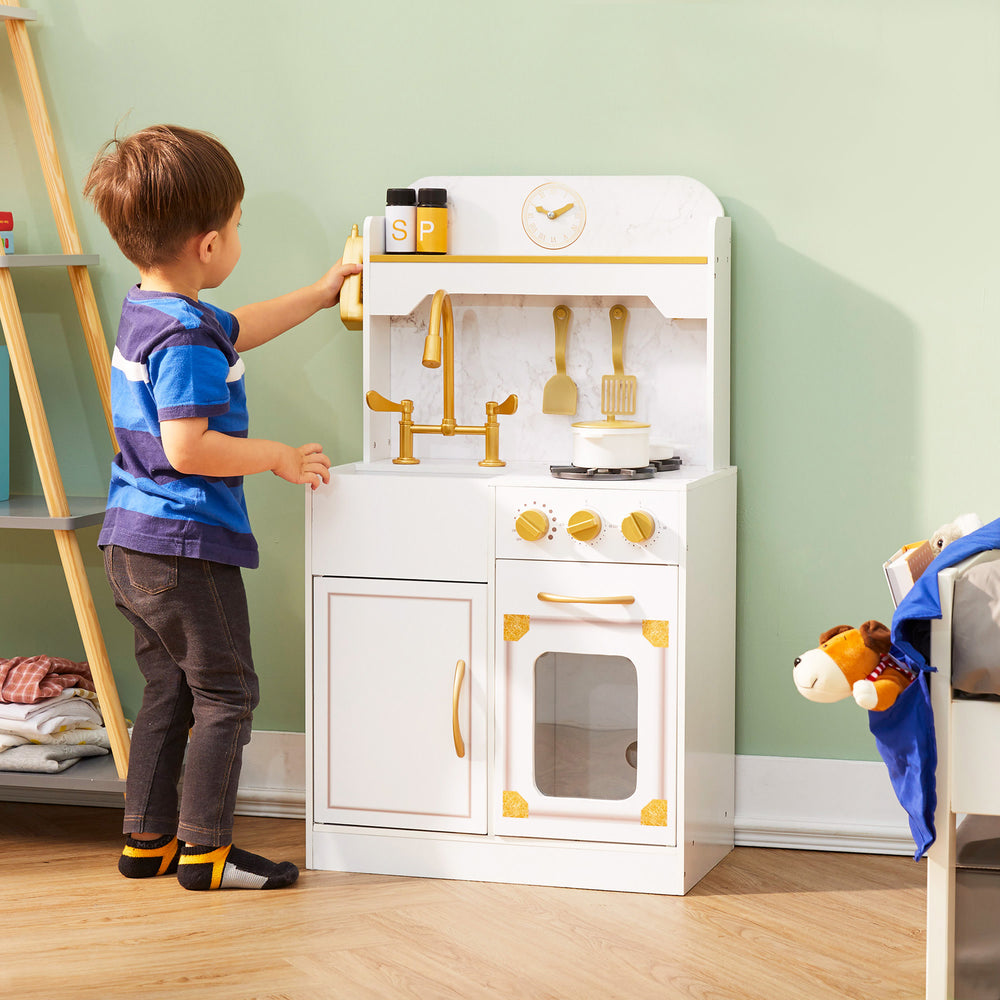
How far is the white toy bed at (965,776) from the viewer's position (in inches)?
52.8

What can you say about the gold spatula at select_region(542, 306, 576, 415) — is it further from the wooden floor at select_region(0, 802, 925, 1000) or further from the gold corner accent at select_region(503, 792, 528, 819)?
the wooden floor at select_region(0, 802, 925, 1000)

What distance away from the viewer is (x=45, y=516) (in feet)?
6.82

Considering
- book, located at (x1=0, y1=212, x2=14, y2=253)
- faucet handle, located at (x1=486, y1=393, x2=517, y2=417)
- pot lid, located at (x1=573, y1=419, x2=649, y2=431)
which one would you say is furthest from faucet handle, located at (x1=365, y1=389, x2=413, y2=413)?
book, located at (x1=0, y1=212, x2=14, y2=253)

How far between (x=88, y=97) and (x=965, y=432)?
1605 mm

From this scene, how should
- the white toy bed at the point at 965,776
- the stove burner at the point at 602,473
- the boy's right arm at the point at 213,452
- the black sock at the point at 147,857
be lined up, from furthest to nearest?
the black sock at the point at 147,857 < the stove burner at the point at 602,473 < the boy's right arm at the point at 213,452 < the white toy bed at the point at 965,776

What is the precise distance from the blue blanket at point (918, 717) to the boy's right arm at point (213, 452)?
0.90 metres

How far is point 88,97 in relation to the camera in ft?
7.41

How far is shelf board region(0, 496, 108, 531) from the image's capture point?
2.05 m

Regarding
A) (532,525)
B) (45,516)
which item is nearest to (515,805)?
(532,525)

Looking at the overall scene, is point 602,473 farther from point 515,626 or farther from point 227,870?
point 227,870

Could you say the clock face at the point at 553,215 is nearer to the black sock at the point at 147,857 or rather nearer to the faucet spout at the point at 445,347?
the faucet spout at the point at 445,347

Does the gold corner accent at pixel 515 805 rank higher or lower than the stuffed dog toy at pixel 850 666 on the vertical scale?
lower

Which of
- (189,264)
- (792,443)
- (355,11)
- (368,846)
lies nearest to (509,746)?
(368,846)

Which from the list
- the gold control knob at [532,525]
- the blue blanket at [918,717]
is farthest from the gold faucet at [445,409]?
the blue blanket at [918,717]
